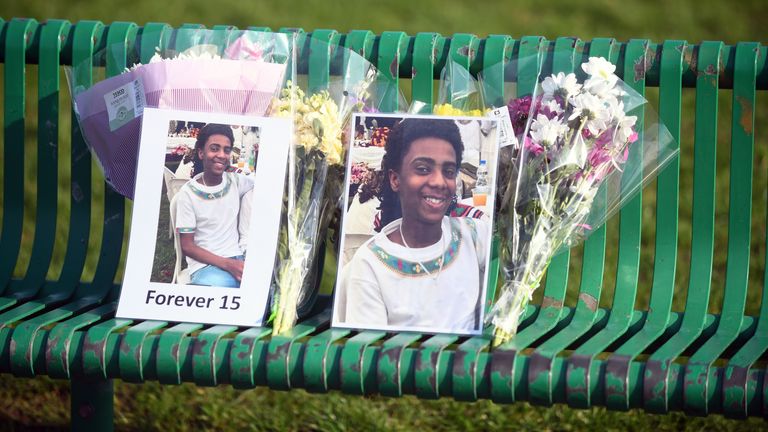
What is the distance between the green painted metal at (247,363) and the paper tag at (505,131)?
77cm

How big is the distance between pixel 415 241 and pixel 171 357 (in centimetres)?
64

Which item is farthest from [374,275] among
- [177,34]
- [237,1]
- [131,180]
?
[237,1]

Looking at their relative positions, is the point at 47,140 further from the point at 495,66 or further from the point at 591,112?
the point at 591,112

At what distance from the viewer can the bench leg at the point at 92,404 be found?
275 centimetres

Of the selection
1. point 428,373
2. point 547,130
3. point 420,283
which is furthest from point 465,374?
point 547,130

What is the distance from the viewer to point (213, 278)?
2.58 m

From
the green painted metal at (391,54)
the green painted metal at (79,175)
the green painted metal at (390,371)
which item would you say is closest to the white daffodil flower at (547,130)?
the green painted metal at (391,54)

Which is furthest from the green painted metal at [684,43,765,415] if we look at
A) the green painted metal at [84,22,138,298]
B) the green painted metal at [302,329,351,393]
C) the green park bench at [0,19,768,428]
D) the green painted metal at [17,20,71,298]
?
the green painted metal at [17,20,71,298]

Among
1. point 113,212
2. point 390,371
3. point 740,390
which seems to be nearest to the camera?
point 740,390

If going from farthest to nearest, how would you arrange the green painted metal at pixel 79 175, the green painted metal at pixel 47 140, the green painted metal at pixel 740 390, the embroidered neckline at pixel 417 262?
1. the green painted metal at pixel 47 140
2. the green painted metal at pixel 79 175
3. the embroidered neckline at pixel 417 262
4. the green painted metal at pixel 740 390

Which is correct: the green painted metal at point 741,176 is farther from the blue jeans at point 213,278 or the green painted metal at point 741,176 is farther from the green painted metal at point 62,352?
the green painted metal at point 62,352

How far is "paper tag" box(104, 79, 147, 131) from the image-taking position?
8.90ft

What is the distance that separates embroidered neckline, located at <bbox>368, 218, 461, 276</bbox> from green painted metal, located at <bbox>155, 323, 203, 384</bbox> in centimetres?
50

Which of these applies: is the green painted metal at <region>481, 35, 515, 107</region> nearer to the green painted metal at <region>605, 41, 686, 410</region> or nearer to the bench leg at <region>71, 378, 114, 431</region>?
the green painted metal at <region>605, 41, 686, 410</region>
